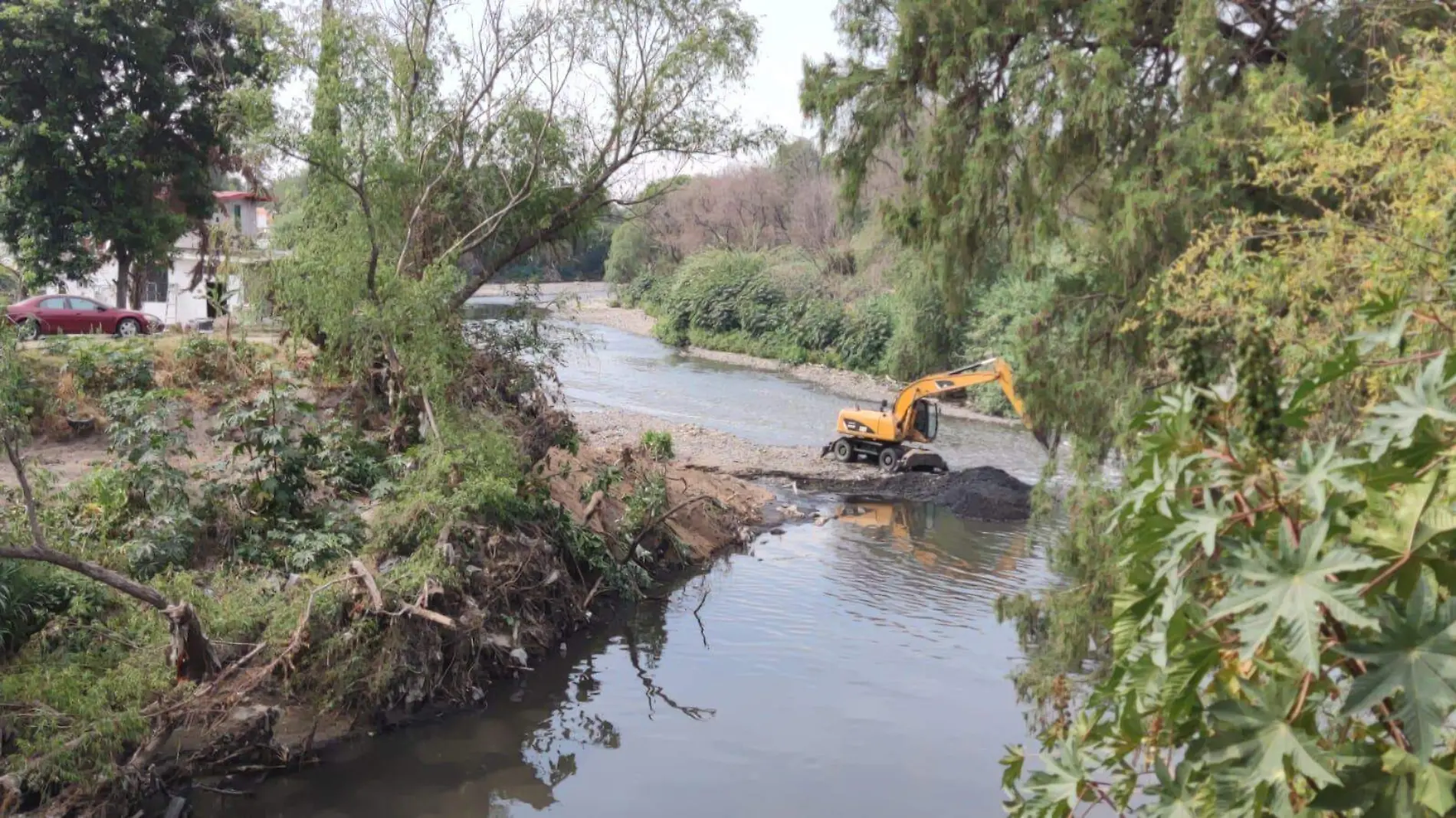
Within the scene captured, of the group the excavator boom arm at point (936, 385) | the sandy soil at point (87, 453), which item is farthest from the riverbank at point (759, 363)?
the excavator boom arm at point (936, 385)

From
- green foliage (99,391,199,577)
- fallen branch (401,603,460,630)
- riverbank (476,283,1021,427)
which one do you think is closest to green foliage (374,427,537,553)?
fallen branch (401,603,460,630)

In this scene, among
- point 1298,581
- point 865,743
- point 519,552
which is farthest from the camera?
point 519,552

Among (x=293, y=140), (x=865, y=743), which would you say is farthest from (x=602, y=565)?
(x=293, y=140)

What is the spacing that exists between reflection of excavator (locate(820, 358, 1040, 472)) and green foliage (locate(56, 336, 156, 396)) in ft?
47.9

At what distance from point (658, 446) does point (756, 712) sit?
391 inches

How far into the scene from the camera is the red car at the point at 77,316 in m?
22.6

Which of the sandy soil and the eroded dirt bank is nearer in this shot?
the sandy soil

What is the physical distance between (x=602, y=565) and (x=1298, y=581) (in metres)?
13.4

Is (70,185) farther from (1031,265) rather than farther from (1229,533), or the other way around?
(1229,533)

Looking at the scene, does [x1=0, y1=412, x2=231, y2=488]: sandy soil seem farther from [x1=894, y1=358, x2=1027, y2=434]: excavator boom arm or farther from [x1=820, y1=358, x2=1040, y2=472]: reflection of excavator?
[x1=894, y1=358, x2=1027, y2=434]: excavator boom arm

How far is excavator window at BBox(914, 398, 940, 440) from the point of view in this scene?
1021 inches

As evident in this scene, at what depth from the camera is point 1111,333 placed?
1207cm

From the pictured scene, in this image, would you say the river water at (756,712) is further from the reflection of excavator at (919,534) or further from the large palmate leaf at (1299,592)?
the large palmate leaf at (1299,592)

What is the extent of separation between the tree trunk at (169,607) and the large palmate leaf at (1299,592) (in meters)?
8.66
